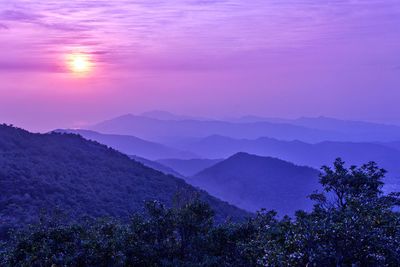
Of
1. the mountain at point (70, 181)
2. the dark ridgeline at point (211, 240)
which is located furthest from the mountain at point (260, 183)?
the dark ridgeline at point (211, 240)

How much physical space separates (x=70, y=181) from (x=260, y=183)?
9953 centimetres

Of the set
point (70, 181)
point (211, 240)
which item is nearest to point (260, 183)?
point (70, 181)

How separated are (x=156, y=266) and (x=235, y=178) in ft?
478

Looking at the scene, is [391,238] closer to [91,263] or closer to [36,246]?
[91,263]

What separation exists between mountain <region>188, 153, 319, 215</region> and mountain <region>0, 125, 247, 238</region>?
53.3m

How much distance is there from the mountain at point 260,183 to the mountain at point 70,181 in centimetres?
5332

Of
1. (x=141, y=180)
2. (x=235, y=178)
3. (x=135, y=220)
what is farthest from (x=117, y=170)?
(x=235, y=178)

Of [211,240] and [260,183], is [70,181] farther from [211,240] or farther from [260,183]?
[260,183]

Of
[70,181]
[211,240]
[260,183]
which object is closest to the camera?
[211,240]

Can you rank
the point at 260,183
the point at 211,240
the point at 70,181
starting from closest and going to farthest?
the point at 211,240
the point at 70,181
the point at 260,183

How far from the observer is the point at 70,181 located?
64.0 metres

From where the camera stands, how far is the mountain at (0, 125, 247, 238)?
48.0 m

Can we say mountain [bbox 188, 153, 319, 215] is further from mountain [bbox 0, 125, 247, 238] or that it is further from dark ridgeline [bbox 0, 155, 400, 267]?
dark ridgeline [bbox 0, 155, 400, 267]

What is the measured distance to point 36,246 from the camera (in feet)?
55.4
